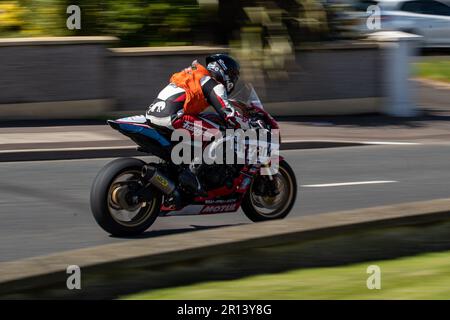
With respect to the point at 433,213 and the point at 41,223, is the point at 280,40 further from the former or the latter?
the point at 433,213

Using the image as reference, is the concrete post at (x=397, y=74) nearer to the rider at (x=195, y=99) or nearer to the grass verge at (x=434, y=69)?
the grass verge at (x=434, y=69)

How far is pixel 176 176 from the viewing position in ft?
29.8

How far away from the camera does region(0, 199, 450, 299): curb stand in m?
5.78

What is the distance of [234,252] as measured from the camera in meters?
6.36

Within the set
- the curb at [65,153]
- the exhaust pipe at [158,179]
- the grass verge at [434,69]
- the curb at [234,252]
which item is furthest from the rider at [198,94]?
the grass verge at [434,69]

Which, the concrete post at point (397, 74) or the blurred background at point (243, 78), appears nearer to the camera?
the blurred background at point (243, 78)

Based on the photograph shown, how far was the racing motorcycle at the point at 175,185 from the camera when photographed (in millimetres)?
8758

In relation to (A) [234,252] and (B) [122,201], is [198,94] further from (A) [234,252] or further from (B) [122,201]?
(A) [234,252]

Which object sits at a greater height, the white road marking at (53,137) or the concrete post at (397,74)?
the concrete post at (397,74)

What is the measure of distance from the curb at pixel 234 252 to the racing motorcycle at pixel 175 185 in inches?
86.7

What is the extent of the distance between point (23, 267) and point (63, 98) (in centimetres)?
1202

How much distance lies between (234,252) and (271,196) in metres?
3.36
